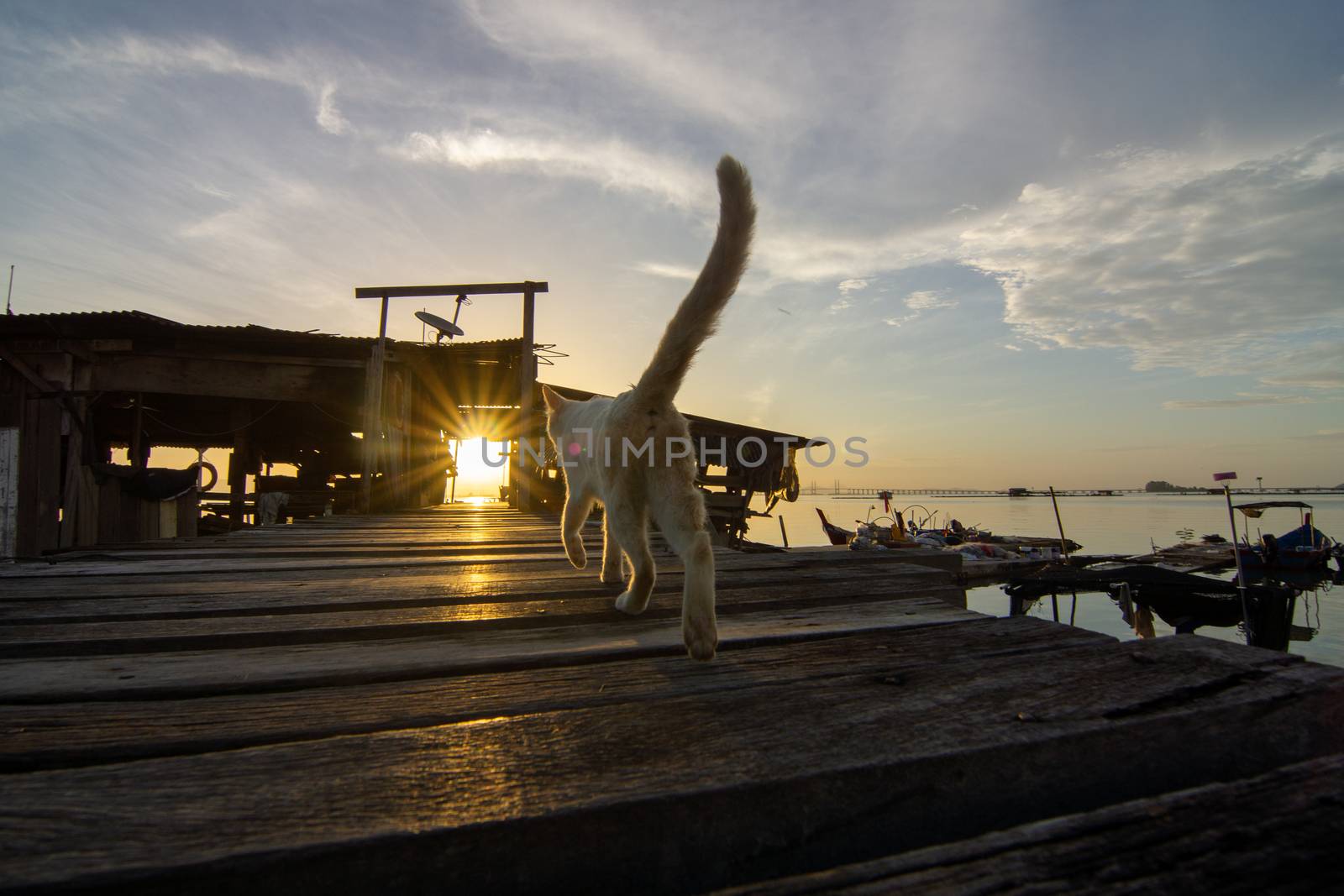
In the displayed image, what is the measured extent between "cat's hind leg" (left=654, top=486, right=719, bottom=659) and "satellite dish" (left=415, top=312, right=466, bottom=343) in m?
13.3

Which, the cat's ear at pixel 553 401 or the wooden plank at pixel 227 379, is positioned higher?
the wooden plank at pixel 227 379

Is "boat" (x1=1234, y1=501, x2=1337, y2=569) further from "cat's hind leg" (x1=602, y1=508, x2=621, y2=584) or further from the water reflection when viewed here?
"cat's hind leg" (x1=602, y1=508, x2=621, y2=584)

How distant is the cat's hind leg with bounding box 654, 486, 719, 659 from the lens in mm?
1708

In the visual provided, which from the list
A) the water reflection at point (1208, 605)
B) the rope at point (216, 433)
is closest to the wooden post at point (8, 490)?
the rope at point (216, 433)

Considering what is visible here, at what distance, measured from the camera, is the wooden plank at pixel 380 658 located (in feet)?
4.68

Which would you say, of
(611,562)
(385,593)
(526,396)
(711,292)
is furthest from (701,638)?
(526,396)

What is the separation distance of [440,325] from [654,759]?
1453 cm

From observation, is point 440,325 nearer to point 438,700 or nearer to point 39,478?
point 39,478

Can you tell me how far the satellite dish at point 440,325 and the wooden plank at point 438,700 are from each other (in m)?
13.7

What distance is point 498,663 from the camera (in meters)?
1.62

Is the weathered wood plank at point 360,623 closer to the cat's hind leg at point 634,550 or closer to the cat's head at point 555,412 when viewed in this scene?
the cat's hind leg at point 634,550

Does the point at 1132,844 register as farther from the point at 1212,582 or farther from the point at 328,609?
the point at 1212,582

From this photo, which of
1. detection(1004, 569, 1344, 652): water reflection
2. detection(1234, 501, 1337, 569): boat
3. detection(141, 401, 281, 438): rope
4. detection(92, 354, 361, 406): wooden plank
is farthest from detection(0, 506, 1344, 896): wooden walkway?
detection(1234, 501, 1337, 569): boat

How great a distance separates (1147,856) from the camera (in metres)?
0.79
